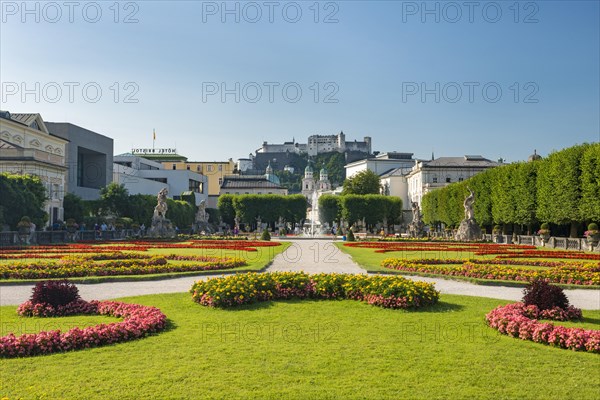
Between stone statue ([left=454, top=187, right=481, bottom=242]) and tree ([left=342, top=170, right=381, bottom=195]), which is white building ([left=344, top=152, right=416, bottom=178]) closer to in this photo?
tree ([left=342, top=170, right=381, bottom=195])

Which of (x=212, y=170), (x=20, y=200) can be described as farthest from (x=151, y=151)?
(x=20, y=200)

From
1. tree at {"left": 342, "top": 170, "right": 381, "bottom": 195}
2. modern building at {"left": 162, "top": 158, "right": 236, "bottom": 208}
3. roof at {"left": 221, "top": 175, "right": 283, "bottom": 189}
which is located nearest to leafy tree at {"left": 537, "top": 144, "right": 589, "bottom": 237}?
tree at {"left": 342, "top": 170, "right": 381, "bottom": 195}

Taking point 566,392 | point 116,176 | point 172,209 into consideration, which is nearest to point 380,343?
point 566,392

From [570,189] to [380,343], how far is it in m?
38.0

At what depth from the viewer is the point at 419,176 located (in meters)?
103

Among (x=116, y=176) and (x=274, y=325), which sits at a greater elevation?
(x=116, y=176)

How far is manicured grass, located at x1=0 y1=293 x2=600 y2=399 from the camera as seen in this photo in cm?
729

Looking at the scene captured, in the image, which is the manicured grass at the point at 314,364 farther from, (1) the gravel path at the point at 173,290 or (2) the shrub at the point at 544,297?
(1) the gravel path at the point at 173,290

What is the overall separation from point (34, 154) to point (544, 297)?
49.4 m

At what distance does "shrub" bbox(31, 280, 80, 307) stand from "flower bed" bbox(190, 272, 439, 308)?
2855mm

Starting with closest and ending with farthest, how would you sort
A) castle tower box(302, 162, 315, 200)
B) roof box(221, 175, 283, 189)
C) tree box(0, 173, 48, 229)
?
tree box(0, 173, 48, 229)
roof box(221, 175, 283, 189)
castle tower box(302, 162, 315, 200)

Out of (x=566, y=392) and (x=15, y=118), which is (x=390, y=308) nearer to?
(x=566, y=392)

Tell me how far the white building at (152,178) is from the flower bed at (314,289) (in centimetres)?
7534

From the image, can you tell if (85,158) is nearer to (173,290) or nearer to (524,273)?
(173,290)
